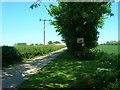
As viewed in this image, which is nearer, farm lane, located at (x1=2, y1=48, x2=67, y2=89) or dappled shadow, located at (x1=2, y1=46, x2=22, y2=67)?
farm lane, located at (x1=2, y1=48, x2=67, y2=89)

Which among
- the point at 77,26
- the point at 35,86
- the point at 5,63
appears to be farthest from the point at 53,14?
the point at 35,86

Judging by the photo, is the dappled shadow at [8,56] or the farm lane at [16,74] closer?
the farm lane at [16,74]

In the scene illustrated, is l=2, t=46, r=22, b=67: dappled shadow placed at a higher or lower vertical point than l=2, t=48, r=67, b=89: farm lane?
higher

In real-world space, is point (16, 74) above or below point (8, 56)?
below

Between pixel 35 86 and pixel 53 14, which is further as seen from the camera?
pixel 53 14

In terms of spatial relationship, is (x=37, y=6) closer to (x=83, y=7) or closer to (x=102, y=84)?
(x=83, y=7)

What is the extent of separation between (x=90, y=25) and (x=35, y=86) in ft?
35.6

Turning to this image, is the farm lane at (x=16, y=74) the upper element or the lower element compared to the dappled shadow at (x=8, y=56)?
lower

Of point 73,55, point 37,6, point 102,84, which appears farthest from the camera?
point 73,55

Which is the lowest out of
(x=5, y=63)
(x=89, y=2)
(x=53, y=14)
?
(x=5, y=63)

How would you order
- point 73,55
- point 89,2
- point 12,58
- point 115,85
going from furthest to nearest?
1. point 73,55
2. point 12,58
3. point 89,2
4. point 115,85

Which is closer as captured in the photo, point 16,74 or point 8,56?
point 16,74

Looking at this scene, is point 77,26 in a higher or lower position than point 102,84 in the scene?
higher

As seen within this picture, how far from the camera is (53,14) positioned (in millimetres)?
16609
